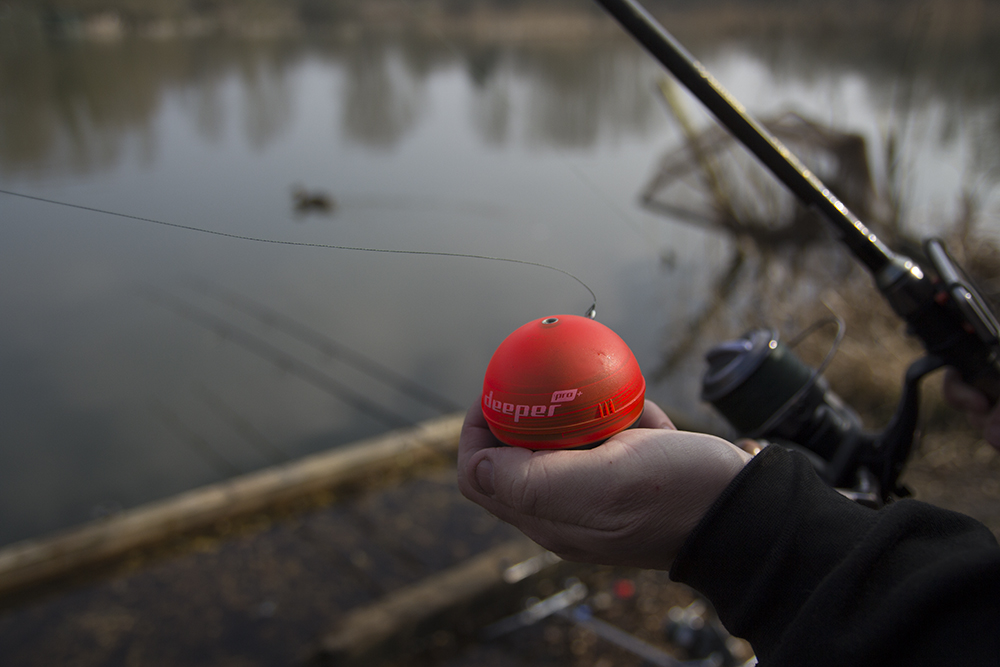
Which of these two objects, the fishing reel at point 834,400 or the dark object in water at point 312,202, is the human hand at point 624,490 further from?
the dark object in water at point 312,202

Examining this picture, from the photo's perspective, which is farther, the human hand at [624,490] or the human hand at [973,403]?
the human hand at [973,403]

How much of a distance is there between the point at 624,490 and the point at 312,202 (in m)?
2.65

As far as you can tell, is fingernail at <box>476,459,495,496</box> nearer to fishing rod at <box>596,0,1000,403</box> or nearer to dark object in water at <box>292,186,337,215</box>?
fishing rod at <box>596,0,1000,403</box>

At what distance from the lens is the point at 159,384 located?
501 cm

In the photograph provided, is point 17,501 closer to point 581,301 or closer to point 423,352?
point 423,352

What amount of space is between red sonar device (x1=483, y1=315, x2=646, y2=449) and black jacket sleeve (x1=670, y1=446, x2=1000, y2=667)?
24 cm

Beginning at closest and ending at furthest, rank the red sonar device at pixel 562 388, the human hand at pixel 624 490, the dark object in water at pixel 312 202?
the human hand at pixel 624 490
the red sonar device at pixel 562 388
the dark object in water at pixel 312 202

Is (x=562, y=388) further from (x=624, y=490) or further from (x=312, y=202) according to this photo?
(x=312, y=202)

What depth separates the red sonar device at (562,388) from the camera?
113cm

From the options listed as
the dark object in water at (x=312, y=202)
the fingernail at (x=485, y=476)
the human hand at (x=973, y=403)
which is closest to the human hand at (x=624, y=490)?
the fingernail at (x=485, y=476)

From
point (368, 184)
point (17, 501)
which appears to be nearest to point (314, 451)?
point (17, 501)

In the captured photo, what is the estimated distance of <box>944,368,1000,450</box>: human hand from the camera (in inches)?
66.8

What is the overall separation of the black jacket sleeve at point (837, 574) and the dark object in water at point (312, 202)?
8.26 feet

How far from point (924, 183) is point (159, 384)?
7208 mm
